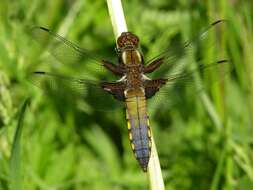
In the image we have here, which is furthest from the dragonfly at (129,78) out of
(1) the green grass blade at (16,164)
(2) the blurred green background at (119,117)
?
(1) the green grass blade at (16,164)

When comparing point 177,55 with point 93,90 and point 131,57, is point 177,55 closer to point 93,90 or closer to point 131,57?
point 131,57

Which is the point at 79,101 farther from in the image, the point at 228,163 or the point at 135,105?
the point at 228,163

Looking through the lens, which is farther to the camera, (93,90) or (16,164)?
(93,90)

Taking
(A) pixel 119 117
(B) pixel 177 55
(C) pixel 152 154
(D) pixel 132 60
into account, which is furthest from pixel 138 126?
(A) pixel 119 117

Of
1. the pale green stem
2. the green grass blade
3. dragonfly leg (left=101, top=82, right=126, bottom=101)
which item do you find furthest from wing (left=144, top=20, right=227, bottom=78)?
the green grass blade

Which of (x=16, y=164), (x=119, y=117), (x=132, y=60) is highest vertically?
(x=119, y=117)

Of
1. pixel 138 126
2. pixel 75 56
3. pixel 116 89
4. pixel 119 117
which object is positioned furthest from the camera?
pixel 119 117

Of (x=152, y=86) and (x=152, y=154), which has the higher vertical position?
(x=152, y=86)

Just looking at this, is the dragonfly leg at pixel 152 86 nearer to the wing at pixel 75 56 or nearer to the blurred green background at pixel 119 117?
the wing at pixel 75 56
